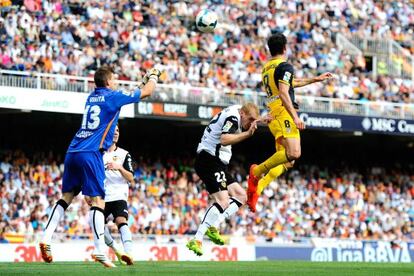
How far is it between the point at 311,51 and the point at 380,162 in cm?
531

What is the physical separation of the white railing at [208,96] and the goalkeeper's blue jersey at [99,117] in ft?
46.3

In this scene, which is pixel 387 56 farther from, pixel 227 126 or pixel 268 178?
pixel 227 126

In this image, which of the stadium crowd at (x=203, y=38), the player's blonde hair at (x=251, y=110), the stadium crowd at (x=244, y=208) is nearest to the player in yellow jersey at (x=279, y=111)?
the player's blonde hair at (x=251, y=110)

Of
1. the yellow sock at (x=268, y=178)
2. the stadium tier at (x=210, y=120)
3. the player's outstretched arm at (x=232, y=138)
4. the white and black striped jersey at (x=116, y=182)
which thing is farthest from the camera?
the stadium tier at (x=210, y=120)

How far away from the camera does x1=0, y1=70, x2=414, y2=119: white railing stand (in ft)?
92.8

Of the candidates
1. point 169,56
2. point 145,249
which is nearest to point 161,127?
point 169,56

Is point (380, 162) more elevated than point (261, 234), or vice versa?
point (380, 162)

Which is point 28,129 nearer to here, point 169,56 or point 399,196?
point 169,56

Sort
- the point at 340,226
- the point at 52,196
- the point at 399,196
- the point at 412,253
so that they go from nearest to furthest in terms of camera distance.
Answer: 1. the point at 52,196
2. the point at 412,253
3. the point at 340,226
4. the point at 399,196

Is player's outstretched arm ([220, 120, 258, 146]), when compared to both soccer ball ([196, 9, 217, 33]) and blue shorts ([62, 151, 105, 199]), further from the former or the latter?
soccer ball ([196, 9, 217, 33])

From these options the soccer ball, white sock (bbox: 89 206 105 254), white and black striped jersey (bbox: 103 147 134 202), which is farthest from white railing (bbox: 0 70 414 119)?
white sock (bbox: 89 206 105 254)

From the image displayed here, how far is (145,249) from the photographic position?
86.9ft

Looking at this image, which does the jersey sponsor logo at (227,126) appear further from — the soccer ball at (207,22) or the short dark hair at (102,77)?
the soccer ball at (207,22)

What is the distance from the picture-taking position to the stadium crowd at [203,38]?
97.4 ft
